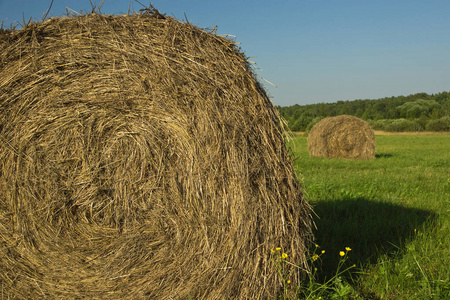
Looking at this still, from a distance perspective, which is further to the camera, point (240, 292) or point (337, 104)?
point (337, 104)

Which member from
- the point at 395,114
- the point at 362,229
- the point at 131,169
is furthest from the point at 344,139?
the point at 395,114

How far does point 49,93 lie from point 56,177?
699mm

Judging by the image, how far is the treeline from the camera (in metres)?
44.3

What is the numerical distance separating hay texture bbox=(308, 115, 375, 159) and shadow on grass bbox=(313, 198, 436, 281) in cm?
947

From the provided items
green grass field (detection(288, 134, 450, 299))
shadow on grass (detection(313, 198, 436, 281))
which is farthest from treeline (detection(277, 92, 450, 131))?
shadow on grass (detection(313, 198, 436, 281))

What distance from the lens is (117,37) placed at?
3018 millimetres

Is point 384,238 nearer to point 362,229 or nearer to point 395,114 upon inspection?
point 362,229

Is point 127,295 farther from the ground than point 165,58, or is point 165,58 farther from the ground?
point 165,58

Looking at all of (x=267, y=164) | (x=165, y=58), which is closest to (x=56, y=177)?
(x=165, y=58)

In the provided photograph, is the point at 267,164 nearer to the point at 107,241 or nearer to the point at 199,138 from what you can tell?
the point at 199,138

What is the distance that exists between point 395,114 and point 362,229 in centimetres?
6442

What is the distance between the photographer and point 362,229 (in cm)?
466

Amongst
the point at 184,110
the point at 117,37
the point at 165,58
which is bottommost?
the point at 184,110

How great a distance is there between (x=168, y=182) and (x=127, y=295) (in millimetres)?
974
